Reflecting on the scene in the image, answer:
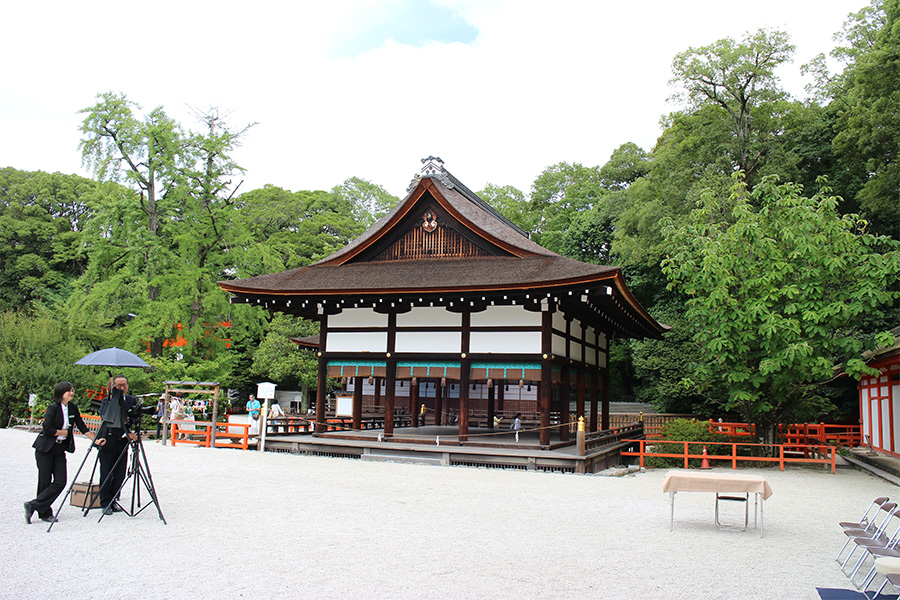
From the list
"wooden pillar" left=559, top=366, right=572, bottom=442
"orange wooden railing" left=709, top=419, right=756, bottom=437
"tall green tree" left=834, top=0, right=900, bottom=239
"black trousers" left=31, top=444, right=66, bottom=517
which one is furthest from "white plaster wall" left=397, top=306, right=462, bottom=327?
"tall green tree" left=834, top=0, right=900, bottom=239

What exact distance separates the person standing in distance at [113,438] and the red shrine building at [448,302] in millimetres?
8224

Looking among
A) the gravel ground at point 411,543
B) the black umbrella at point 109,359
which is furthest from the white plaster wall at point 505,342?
the black umbrella at point 109,359

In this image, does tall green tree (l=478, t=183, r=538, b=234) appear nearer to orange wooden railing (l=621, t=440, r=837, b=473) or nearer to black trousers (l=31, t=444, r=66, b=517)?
orange wooden railing (l=621, t=440, r=837, b=473)

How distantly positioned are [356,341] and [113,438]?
939cm

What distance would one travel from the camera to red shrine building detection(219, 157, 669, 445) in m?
15.2

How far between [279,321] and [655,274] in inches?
788

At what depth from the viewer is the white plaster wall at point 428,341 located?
16.2 metres

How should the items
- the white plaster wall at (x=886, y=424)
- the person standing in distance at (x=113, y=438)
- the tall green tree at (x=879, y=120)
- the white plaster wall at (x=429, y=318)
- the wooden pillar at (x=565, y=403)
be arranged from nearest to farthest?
the person standing in distance at (x=113, y=438), the white plaster wall at (x=429, y=318), the wooden pillar at (x=565, y=403), the white plaster wall at (x=886, y=424), the tall green tree at (x=879, y=120)

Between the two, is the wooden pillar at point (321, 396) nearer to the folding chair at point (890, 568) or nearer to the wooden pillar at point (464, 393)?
the wooden pillar at point (464, 393)

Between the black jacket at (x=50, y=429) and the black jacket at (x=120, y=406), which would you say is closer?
the black jacket at (x=50, y=429)

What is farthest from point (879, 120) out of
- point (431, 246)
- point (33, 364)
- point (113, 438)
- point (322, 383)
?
point (33, 364)

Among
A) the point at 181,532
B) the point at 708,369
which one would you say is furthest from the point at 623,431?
the point at 181,532

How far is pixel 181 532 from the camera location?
727 cm

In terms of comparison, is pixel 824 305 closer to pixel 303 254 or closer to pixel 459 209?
pixel 459 209
